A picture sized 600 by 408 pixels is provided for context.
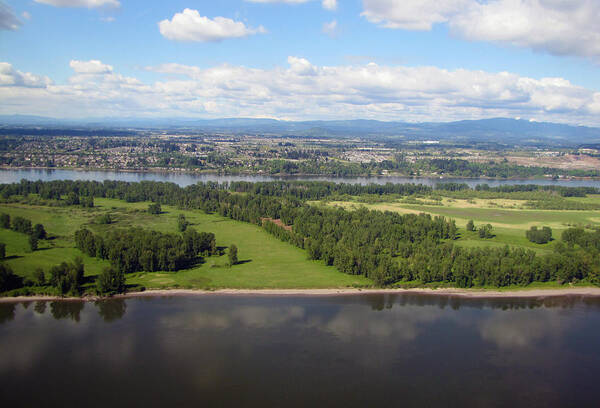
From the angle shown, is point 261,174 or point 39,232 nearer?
point 39,232

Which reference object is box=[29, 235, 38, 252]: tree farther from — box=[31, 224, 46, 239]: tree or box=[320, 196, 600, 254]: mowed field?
box=[320, 196, 600, 254]: mowed field

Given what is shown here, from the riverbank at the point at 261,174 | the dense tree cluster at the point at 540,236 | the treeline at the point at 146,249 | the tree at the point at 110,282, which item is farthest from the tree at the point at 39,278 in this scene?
the riverbank at the point at 261,174

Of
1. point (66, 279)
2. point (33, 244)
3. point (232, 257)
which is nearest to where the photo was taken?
point (66, 279)

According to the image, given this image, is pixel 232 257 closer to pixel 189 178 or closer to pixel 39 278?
pixel 39 278

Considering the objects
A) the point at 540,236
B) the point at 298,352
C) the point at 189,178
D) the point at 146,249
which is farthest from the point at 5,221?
the point at 540,236

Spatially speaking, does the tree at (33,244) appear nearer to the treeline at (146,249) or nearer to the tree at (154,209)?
the treeline at (146,249)

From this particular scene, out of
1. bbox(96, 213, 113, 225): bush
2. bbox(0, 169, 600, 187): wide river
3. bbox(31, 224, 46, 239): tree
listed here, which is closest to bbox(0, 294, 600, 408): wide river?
bbox(31, 224, 46, 239): tree

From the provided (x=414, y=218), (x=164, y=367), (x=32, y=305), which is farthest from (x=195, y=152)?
(x=164, y=367)

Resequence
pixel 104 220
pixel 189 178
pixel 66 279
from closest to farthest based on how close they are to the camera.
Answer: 1. pixel 66 279
2. pixel 104 220
3. pixel 189 178
